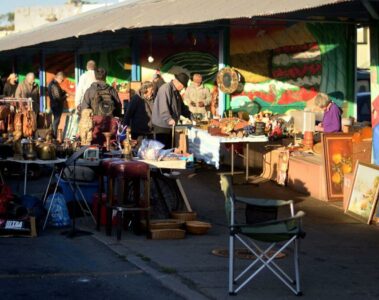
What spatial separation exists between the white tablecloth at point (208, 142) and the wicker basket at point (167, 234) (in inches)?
183

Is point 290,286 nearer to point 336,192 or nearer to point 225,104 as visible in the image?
point 336,192

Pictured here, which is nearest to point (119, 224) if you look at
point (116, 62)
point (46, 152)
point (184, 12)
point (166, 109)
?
point (46, 152)

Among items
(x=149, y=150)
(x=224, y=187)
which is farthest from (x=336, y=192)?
(x=224, y=187)

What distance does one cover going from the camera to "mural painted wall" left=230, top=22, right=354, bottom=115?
16531 mm

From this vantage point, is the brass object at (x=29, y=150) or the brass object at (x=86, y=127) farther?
the brass object at (x=86, y=127)

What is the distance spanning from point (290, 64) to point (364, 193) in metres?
6.91

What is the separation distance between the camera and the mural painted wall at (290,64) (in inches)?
651

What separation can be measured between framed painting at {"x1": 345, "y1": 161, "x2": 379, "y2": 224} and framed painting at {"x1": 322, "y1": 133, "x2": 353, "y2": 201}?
3.58 feet

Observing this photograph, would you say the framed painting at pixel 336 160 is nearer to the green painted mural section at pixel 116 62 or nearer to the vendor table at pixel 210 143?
the vendor table at pixel 210 143

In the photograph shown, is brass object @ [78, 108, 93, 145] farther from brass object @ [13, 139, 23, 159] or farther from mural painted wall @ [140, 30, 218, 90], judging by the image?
mural painted wall @ [140, 30, 218, 90]

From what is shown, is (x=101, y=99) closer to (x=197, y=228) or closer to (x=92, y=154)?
(x=92, y=154)

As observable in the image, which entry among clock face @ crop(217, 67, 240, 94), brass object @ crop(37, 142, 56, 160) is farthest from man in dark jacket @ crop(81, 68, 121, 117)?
clock face @ crop(217, 67, 240, 94)

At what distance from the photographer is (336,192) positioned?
12656 mm

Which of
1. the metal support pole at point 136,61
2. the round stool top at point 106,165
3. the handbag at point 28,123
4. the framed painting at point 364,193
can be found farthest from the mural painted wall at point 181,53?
the round stool top at point 106,165
